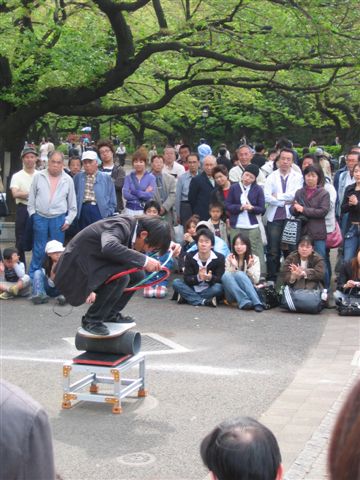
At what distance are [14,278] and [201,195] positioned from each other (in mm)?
3111

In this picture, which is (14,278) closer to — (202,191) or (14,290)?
(14,290)

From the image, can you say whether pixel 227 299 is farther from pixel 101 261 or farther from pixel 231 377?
pixel 101 261

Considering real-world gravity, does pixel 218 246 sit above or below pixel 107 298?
below

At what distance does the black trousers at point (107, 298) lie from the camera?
22.8 ft

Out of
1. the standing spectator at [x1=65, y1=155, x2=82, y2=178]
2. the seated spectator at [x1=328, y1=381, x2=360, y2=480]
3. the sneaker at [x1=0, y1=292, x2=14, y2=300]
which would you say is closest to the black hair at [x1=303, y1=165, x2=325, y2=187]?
the standing spectator at [x1=65, y1=155, x2=82, y2=178]

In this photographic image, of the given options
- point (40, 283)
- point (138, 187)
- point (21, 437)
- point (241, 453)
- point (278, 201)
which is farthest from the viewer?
point (138, 187)

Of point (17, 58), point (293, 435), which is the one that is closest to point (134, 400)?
point (293, 435)

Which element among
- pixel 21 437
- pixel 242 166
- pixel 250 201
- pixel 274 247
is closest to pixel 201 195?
pixel 242 166

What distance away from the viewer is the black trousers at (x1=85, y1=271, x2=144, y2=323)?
6.95 metres

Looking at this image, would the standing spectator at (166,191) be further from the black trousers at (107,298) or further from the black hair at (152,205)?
the black trousers at (107,298)

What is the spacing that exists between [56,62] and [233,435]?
41.3 ft

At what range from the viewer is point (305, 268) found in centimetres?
1083

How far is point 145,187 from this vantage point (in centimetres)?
1260

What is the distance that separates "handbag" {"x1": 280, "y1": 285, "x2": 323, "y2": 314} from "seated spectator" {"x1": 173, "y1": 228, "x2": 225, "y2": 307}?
921 mm
